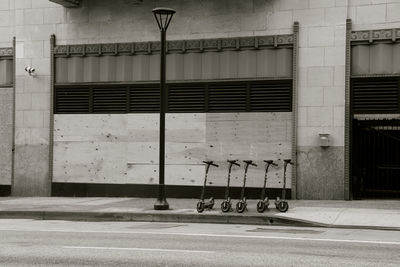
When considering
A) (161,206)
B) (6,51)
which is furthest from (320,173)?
(6,51)

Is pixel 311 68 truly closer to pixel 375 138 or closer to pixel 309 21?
pixel 309 21

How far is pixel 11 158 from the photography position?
21875mm

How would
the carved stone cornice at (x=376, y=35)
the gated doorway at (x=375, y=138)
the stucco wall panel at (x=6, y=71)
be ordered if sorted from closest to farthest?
the carved stone cornice at (x=376, y=35)
the gated doorway at (x=375, y=138)
the stucco wall panel at (x=6, y=71)

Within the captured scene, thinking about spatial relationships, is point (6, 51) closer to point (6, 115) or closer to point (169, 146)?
point (6, 115)

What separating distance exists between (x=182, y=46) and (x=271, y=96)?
3.06 meters

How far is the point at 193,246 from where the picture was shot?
11008mm

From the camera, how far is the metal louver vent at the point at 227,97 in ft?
64.1

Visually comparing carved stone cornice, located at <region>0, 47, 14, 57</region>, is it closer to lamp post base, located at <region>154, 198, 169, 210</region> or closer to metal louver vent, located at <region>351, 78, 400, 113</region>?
lamp post base, located at <region>154, 198, 169, 210</region>

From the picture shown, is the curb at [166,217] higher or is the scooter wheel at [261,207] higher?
the scooter wheel at [261,207]

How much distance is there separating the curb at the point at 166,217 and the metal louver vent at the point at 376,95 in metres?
5.17

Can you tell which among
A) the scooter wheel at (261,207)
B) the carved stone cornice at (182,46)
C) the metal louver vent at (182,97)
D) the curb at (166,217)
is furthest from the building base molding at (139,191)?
the carved stone cornice at (182,46)

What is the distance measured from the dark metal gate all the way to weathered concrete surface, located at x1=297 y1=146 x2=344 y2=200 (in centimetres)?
44

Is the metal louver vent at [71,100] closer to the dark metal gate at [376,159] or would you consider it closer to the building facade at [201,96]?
the building facade at [201,96]

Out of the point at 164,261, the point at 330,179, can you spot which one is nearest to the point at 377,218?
the point at 330,179
